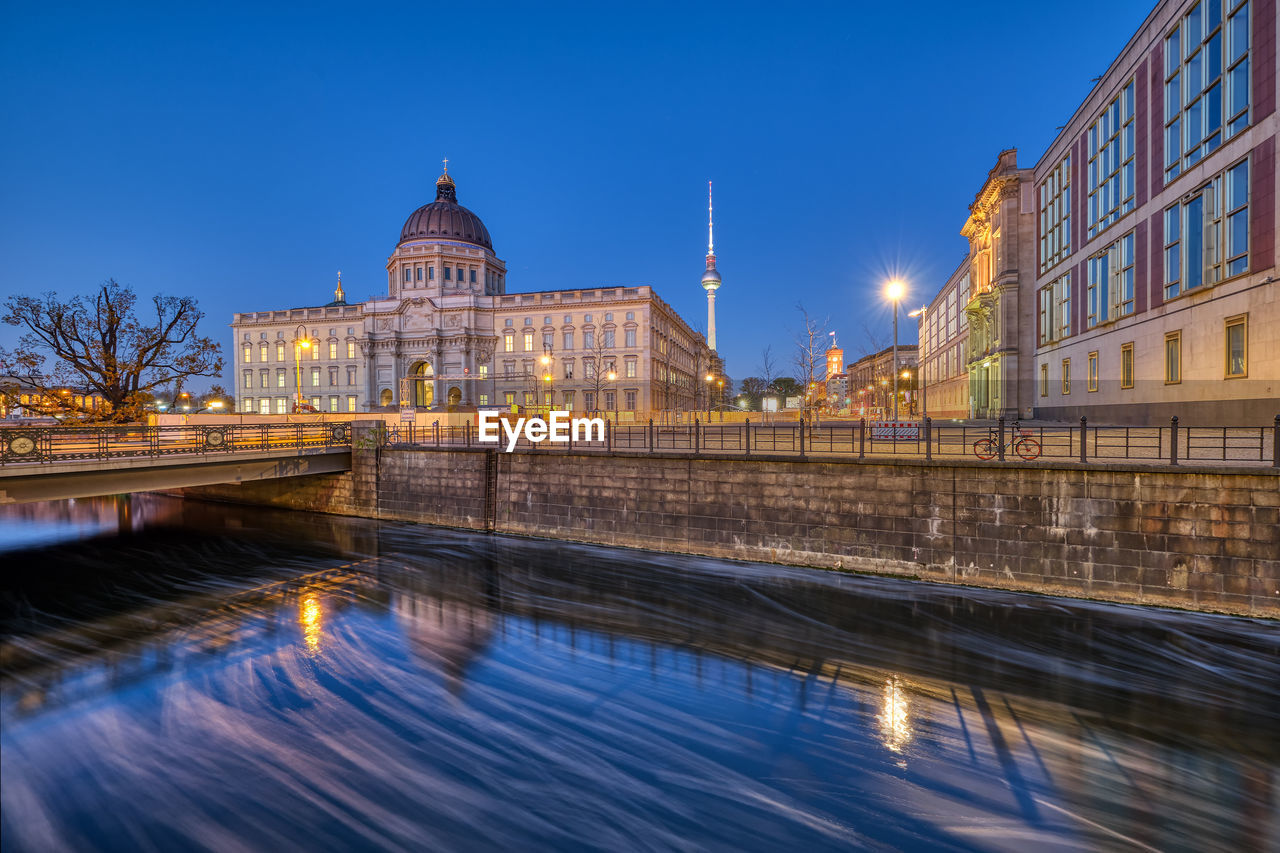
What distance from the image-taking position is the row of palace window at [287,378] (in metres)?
82.9

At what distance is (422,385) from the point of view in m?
79.3

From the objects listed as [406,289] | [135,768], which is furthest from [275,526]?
[406,289]

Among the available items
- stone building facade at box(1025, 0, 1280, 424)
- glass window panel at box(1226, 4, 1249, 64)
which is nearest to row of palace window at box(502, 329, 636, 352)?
stone building facade at box(1025, 0, 1280, 424)

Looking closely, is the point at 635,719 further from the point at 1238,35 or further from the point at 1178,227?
the point at 1238,35

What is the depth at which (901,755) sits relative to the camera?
26.3ft

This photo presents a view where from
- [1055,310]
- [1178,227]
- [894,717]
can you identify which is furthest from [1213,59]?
[894,717]

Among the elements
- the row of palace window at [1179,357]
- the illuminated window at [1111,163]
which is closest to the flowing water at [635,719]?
the row of palace window at [1179,357]

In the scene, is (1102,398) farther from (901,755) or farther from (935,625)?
(901,755)

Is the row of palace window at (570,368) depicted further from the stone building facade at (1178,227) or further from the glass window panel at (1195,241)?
the glass window panel at (1195,241)

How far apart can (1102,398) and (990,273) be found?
23.3m

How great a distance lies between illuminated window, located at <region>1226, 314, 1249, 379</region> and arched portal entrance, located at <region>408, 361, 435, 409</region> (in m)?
75.3

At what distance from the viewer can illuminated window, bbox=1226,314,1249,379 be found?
19.1m

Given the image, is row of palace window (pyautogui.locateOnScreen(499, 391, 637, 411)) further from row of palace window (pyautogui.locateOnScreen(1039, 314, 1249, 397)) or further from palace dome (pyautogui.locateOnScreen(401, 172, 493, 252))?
row of palace window (pyautogui.locateOnScreen(1039, 314, 1249, 397))

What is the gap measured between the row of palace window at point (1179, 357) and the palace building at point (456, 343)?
4731 centimetres
